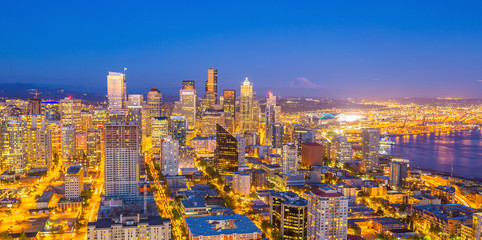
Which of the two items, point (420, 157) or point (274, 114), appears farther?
point (274, 114)

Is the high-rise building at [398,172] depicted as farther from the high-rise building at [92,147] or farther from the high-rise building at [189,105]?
the high-rise building at [189,105]

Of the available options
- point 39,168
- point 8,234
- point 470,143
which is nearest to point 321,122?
point 470,143

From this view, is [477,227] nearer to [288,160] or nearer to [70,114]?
[288,160]

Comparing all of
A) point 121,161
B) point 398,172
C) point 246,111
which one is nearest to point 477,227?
point 398,172

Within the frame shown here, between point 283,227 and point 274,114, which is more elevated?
point 274,114

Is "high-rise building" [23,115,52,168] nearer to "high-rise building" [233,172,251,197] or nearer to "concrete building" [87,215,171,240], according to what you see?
"high-rise building" [233,172,251,197]

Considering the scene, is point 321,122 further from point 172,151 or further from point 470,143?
point 172,151
